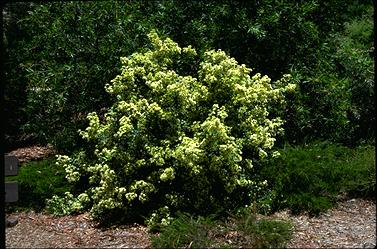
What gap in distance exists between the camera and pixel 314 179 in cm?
625

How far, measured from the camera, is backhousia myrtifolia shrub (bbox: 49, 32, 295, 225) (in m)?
5.82

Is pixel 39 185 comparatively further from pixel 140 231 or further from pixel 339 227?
pixel 339 227

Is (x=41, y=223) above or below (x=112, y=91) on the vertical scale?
below

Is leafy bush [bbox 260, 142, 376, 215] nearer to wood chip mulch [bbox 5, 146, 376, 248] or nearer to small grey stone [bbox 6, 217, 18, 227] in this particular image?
wood chip mulch [bbox 5, 146, 376, 248]

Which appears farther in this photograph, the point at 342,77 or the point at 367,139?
the point at 342,77

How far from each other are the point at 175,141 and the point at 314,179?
1.62m

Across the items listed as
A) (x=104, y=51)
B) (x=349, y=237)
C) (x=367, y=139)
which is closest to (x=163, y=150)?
(x=349, y=237)

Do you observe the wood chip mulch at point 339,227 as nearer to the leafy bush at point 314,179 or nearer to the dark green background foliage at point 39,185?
the leafy bush at point 314,179

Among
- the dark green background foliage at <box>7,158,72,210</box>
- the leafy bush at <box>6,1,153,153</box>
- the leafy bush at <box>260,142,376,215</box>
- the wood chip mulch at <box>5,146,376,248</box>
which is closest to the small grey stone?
the wood chip mulch at <box>5,146,376,248</box>

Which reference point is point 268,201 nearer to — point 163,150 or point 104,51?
point 163,150

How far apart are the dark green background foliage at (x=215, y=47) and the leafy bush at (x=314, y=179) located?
3.24 ft

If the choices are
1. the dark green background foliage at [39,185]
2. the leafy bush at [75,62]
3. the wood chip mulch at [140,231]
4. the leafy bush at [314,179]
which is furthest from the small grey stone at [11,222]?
the leafy bush at [314,179]

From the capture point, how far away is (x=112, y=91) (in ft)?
20.8

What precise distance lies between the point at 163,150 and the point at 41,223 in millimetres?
1729
